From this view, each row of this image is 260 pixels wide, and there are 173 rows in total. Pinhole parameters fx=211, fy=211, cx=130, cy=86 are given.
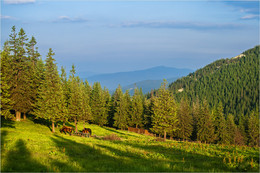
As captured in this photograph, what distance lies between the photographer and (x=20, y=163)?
13.3 metres

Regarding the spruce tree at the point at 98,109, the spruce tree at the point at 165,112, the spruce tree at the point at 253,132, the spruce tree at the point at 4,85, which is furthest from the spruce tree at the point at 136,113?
the spruce tree at the point at 253,132

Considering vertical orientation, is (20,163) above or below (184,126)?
above

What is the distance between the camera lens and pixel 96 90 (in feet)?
284

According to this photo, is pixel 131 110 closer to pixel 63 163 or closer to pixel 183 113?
pixel 183 113

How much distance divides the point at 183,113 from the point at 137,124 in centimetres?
1934

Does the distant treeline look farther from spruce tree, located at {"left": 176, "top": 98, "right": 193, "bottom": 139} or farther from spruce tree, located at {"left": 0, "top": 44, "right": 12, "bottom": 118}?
spruce tree, located at {"left": 176, "top": 98, "right": 193, "bottom": 139}

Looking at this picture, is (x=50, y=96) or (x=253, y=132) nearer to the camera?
(x=50, y=96)

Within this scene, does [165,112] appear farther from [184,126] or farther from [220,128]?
[220,128]

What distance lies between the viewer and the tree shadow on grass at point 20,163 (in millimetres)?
12120

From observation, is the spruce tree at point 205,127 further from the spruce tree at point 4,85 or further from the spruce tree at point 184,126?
the spruce tree at point 4,85

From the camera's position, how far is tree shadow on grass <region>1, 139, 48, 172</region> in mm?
12120

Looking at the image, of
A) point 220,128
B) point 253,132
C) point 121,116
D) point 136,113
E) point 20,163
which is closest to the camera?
point 20,163

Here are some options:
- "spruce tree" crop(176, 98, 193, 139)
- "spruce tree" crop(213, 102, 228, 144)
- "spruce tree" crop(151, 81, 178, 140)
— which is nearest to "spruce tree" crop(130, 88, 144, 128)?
"spruce tree" crop(176, 98, 193, 139)

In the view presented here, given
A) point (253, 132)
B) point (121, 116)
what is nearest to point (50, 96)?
point (121, 116)
